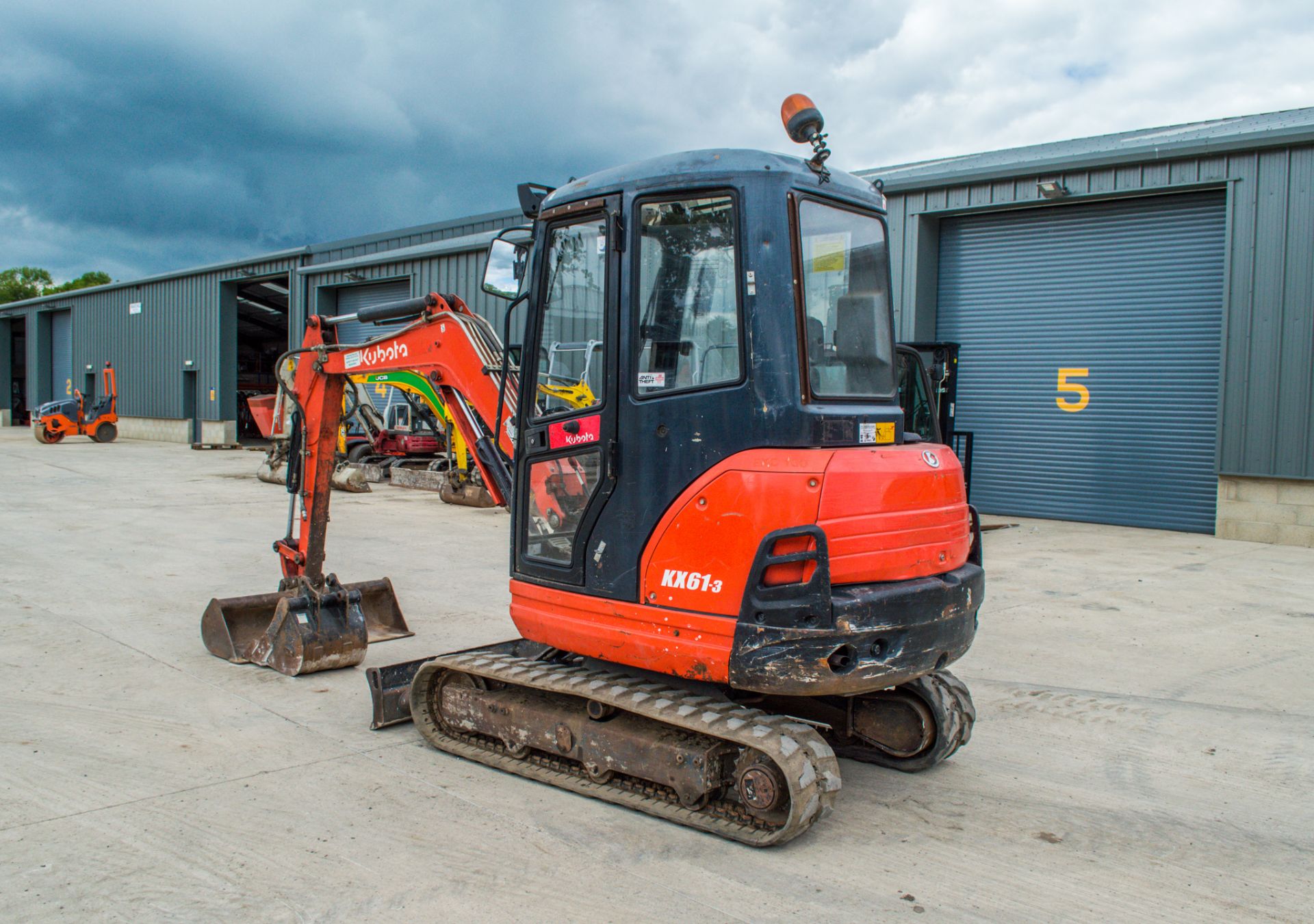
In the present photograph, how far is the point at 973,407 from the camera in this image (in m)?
16.7

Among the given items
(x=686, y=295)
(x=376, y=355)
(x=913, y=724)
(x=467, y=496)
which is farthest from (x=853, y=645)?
(x=467, y=496)

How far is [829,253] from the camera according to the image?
4234 mm

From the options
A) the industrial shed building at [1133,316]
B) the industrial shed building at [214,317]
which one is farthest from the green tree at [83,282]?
the industrial shed building at [1133,316]

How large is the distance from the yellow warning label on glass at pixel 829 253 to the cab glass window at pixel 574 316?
92 cm

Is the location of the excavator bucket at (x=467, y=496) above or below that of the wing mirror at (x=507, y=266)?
below

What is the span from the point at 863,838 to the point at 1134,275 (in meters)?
13.4

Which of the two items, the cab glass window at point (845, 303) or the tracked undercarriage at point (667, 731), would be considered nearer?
the tracked undercarriage at point (667, 731)

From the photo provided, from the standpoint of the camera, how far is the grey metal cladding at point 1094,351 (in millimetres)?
14422

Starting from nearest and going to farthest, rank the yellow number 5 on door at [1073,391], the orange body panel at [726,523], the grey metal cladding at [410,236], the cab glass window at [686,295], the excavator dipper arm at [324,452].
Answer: the orange body panel at [726,523] → the cab glass window at [686,295] → the excavator dipper arm at [324,452] → the yellow number 5 on door at [1073,391] → the grey metal cladding at [410,236]

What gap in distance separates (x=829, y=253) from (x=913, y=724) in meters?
2.32

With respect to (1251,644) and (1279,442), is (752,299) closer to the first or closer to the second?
(1251,644)

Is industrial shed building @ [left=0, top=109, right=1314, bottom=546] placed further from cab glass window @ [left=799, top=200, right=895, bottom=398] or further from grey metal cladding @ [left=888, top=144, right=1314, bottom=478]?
cab glass window @ [left=799, top=200, right=895, bottom=398]

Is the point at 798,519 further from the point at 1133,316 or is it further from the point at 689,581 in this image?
the point at 1133,316

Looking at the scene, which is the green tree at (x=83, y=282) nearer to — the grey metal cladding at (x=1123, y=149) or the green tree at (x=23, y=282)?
the green tree at (x=23, y=282)
